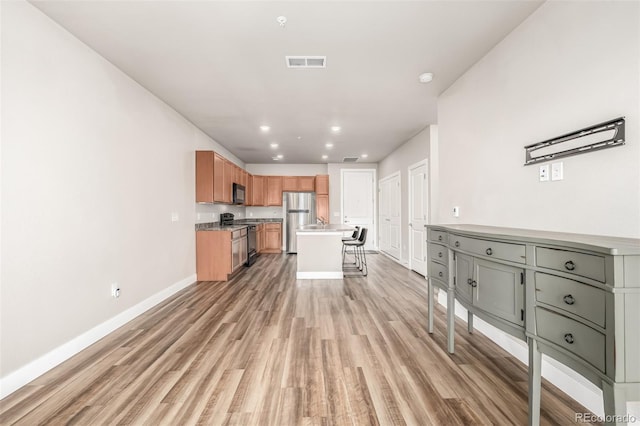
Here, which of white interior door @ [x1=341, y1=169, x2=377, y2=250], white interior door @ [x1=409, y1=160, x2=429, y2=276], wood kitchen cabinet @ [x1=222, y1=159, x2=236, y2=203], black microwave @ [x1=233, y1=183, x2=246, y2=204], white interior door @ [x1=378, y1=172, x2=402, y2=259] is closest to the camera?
white interior door @ [x1=409, y1=160, x2=429, y2=276]

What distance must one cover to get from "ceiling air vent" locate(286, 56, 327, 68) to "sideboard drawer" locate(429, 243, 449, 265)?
2088 mm

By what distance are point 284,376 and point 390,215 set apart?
5569 millimetres

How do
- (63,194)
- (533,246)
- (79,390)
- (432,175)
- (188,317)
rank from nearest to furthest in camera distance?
(533,246) < (79,390) < (63,194) < (188,317) < (432,175)

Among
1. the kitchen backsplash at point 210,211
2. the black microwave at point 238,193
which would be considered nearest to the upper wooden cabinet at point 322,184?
the black microwave at point 238,193

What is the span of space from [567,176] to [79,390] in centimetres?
357

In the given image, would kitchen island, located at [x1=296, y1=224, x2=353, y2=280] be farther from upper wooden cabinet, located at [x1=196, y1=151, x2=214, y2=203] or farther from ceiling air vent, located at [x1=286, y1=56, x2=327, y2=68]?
ceiling air vent, located at [x1=286, y1=56, x2=327, y2=68]

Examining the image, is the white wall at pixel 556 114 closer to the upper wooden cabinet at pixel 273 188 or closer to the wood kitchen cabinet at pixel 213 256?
the wood kitchen cabinet at pixel 213 256

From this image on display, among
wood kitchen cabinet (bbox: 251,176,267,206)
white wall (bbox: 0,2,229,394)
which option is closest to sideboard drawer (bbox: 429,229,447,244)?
white wall (bbox: 0,2,229,394)

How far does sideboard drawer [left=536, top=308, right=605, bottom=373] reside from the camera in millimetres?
1124

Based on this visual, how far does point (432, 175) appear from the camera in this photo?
4727mm

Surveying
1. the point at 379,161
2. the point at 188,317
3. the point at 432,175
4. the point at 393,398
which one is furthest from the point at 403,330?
the point at 379,161

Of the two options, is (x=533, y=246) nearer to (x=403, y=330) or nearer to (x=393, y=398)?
(x=393, y=398)

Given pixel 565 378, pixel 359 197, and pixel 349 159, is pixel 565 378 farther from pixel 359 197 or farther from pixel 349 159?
pixel 359 197

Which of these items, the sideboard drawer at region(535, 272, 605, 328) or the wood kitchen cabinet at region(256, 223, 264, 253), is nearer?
the sideboard drawer at region(535, 272, 605, 328)
